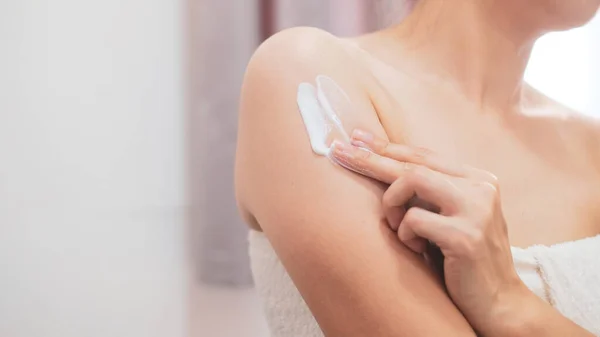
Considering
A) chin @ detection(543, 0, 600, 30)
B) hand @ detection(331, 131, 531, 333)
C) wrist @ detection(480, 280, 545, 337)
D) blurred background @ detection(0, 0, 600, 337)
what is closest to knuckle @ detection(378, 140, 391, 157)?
hand @ detection(331, 131, 531, 333)

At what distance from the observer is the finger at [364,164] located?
516mm

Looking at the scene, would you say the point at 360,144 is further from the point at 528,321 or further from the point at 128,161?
the point at 128,161

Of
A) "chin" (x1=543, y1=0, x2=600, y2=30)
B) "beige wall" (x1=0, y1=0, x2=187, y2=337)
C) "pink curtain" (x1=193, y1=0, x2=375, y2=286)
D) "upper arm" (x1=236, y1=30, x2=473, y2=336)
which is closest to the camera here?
"upper arm" (x1=236, y1=30, x2=473, y2=336)

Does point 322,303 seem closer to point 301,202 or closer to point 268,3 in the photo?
point 301,202

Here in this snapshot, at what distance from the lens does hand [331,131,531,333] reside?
19.3 inches

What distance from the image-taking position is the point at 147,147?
1020 mm

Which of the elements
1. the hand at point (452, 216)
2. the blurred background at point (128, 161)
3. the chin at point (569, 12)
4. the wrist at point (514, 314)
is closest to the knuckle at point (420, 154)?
the hand at point (452, 216)

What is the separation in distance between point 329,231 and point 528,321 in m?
0.21

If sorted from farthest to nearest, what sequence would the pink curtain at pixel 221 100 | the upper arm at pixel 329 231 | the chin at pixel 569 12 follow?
the pink curtain at pixel 221 100
the chin at pixel 569 12
the upper arm at pixel 329 231

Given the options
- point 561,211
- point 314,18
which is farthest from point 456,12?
point 314,18

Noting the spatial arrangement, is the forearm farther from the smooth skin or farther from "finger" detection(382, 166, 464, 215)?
"finger" detection(382, 166, 464, 215)

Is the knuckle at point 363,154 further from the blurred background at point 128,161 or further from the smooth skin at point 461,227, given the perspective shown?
the blurred background at point 128,161

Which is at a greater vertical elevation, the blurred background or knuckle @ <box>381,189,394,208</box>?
knuckle @ <box>381,189,394,208</box>

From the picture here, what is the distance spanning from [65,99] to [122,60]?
0.38 feet
